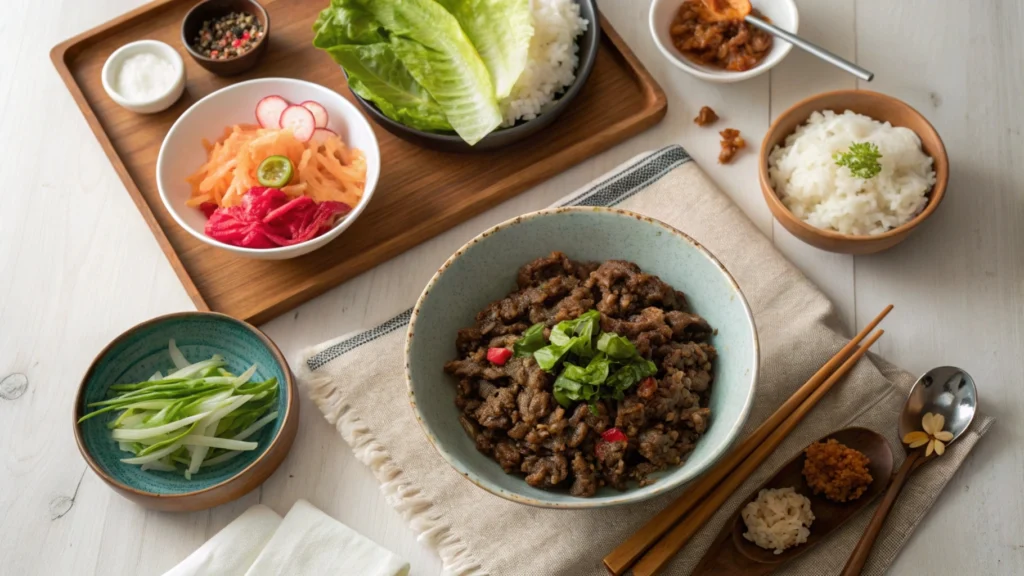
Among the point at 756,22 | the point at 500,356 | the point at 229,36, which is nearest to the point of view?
the point at 500,356

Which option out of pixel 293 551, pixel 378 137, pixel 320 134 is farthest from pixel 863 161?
pixel 293 551

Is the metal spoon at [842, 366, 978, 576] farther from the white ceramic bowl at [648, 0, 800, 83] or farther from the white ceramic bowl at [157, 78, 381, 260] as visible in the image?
the white ceramic bowl at [157, 78, 381, 260]

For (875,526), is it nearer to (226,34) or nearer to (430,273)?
(430,273)

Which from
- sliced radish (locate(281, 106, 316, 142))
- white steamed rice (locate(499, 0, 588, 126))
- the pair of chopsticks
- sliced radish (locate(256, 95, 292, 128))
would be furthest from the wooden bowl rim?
the pair of chopsticks

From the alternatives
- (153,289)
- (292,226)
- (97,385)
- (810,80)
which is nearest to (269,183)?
(292,226)

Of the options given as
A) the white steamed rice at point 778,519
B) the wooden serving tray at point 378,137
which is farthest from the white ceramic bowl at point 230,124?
the white steamed rice at point 778,519

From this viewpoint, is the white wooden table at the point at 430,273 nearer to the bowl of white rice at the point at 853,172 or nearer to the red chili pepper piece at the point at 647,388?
the bowl of white rice at the point at 853,172

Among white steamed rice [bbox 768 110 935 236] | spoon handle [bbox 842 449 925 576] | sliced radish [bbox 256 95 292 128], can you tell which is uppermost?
sliced radish [bbox 256 95 292 128]
